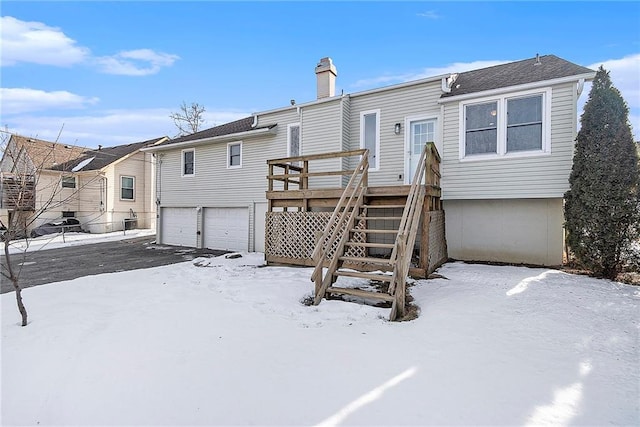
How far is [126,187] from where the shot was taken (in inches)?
810

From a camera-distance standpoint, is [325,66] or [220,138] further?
[220,138]

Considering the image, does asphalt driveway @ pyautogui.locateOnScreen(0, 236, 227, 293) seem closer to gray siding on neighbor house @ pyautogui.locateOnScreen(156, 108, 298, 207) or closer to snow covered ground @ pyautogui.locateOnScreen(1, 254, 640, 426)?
gray siding on neighbor house @ pyautogui.locateOnScreen(156, 108, 298, 207)

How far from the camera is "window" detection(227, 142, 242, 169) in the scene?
12.4 meters

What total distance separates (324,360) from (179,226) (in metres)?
Answer: 12.5

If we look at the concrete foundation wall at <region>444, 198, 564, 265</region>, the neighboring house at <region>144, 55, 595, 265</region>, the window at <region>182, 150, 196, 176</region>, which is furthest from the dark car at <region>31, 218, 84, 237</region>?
the concrete foundation wall at <region>444, 198, 564, 265</region>

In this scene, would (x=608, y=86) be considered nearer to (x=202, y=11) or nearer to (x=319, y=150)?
(x=319, y=150)

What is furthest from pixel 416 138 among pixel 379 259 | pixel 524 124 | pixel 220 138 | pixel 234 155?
pixel 220 138

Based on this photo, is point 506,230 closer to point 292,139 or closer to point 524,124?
point 524,124

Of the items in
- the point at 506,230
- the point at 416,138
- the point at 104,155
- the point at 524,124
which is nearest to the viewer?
the point at 524,124

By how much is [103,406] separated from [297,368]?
5.35 feet

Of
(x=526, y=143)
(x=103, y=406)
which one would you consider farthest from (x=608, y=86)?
(x=103, y=406)

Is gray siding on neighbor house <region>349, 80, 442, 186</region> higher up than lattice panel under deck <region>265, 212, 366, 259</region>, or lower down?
higher up

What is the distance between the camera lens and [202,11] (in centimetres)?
904

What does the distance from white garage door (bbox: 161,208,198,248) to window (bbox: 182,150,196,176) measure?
1.59 m
